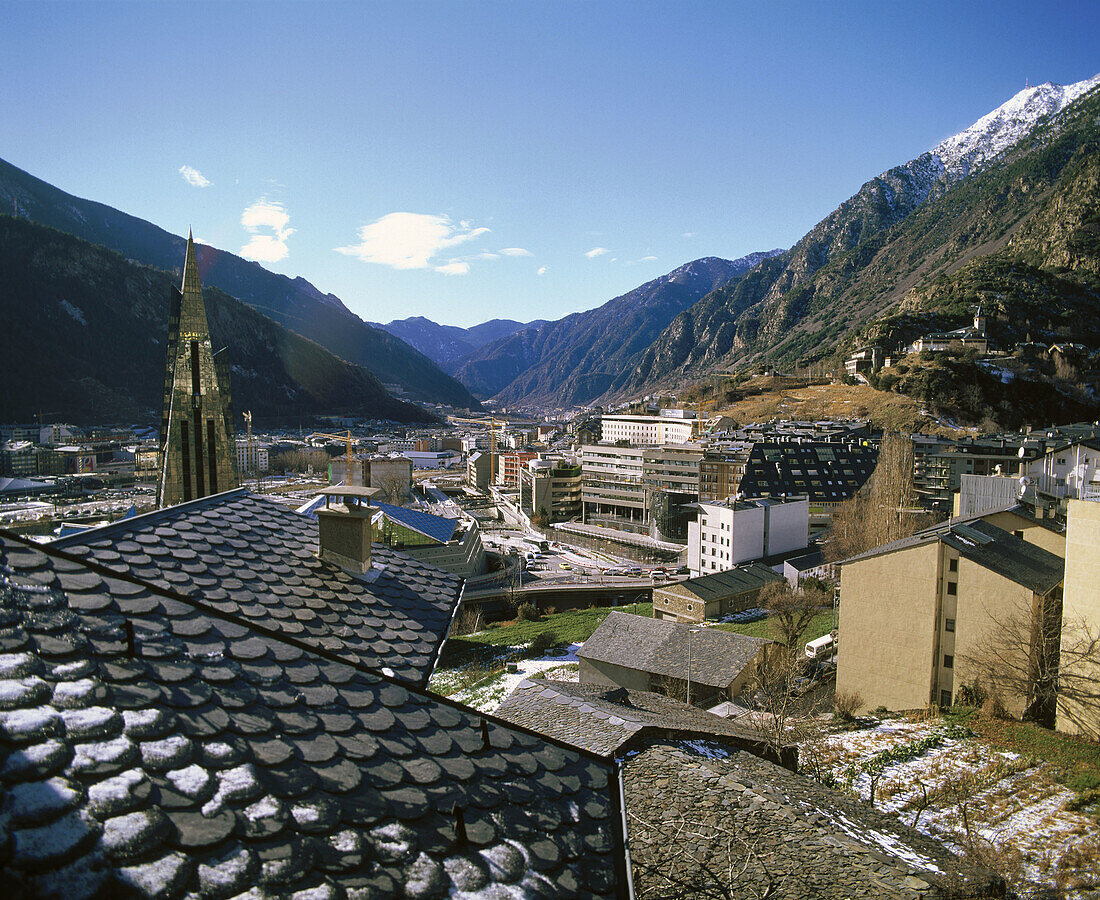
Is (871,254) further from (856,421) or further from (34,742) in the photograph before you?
(34,742)

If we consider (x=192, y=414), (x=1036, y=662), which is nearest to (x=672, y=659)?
(x=1036, y=662)

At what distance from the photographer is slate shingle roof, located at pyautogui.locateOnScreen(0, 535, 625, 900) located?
6.44 feet

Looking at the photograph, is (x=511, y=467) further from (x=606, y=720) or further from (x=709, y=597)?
(x=606, y=720)

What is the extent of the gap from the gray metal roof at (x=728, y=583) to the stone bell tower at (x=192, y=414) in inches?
839

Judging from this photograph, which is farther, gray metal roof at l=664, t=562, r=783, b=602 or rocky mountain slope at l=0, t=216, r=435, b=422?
rocky mountain slope at l=0, t=216, r=435, b=422

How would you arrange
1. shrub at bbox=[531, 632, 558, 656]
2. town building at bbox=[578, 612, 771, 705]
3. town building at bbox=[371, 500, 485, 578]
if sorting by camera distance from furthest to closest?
1. town building at bbox=[371, 500, 485, 578]
2. shrub at bbox=[531, 632, 558, 656]
3. town building at bbox=[578, 612, 771, 705]

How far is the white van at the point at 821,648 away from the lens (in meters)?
21.6

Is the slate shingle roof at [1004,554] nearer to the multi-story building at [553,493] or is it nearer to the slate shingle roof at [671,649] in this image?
the slate shingle roof at [671,649]

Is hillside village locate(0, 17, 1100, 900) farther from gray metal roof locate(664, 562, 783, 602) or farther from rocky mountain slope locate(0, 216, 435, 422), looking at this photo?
rocky mountain slope locate(0, 216, 435, 422)

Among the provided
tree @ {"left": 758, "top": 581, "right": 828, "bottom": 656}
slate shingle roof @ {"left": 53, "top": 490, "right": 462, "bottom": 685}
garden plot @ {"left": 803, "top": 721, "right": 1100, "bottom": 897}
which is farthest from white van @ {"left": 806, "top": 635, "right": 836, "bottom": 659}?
slate shingle roof @ {"left": 53, "top": 490, "right": 462, "bottom": 685}

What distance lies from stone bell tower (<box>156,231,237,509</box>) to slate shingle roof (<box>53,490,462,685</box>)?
12.5m

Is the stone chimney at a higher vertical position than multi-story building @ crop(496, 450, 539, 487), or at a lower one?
higher

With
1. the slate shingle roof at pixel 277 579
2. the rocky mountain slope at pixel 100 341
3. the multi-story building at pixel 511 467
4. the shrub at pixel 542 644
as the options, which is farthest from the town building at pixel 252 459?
the slate shingle roof at pixel 277 579

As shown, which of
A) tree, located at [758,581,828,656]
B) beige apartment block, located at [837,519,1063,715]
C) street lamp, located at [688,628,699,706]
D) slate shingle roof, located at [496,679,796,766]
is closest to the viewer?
slate shingle roof, located at [496,679,796,766]
